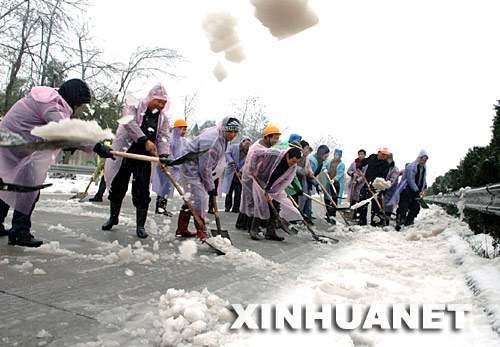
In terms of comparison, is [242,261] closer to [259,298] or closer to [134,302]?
[259,298]

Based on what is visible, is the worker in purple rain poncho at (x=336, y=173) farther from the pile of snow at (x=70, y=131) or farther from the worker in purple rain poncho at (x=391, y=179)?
the pile of snow at (x=70, y=131)

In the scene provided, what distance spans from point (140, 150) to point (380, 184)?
21.7 ft

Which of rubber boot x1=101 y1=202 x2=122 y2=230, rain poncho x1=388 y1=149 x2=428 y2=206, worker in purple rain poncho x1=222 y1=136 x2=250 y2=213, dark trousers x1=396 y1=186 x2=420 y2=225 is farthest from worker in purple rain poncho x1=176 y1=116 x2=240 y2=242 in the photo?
dark trousers x1=396 y1=186 x2=420 y2=225

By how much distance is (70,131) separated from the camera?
2857 mm

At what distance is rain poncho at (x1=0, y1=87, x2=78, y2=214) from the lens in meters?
3.76

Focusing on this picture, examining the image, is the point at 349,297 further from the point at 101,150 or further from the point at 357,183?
the point at 357,183

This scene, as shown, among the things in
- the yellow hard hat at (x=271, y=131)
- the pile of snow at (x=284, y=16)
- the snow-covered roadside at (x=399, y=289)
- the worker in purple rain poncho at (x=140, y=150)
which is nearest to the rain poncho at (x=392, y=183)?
the snow-covered roadside at (x=399, y=289)

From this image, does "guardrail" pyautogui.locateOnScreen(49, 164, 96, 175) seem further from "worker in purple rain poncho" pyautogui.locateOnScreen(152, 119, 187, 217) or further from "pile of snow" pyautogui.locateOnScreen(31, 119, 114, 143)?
"pile of snow" pyautogui.locateOnScreen(31, 119, 114, 143)

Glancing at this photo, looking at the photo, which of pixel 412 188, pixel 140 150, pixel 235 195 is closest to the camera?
pixel 140 150

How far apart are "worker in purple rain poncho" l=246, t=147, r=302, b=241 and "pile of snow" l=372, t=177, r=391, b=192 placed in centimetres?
418

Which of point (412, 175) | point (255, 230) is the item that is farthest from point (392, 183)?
point (255, 230)

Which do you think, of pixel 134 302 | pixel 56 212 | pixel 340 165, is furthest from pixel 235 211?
pixel 134 302

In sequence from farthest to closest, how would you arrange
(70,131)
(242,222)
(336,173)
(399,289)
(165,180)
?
(336,173) < (165,180) < (242,222) < (399,289) < (70,131)

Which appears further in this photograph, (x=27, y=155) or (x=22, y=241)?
(x=22, y=241)
